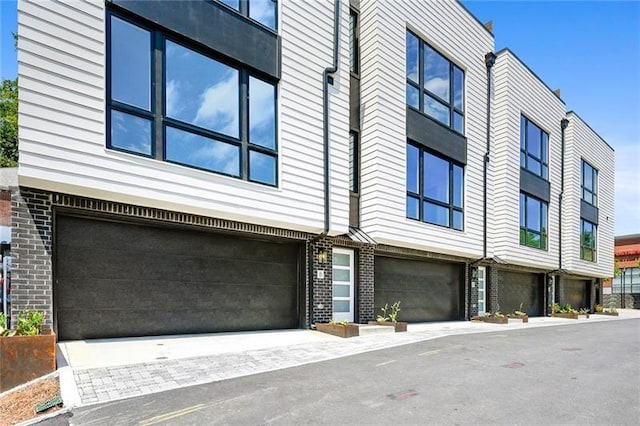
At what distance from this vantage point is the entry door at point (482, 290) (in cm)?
1650

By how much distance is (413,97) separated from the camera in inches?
514

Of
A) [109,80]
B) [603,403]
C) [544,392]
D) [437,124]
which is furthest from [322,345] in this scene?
[437,124]

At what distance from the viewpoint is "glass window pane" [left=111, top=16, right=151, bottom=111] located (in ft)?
24.2

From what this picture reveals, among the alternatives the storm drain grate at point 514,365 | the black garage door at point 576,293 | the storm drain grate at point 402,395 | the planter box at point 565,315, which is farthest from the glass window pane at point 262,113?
the black garage door at point 576,293

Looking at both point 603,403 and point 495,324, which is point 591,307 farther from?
point 603,403

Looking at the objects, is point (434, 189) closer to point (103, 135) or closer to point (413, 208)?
point (413, 208)

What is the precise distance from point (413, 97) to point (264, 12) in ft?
18.2

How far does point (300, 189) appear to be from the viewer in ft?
32.2

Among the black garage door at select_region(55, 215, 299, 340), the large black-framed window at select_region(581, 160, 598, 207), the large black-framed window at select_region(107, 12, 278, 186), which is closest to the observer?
the large black-framed window at select_region(107, 12, 278, 186)

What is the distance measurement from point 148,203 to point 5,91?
1995 centimetres

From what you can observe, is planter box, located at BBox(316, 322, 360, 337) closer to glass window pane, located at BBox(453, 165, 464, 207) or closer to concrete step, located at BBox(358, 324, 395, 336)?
concrete step, located at BBox(358, 324, 395, 336)

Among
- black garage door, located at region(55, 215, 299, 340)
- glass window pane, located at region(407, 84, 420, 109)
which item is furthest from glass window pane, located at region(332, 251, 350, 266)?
glass window pane, located at region(407, 84, 420, 109)

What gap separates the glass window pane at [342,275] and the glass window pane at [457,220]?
4588 mm

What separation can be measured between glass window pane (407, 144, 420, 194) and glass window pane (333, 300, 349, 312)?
394 centimetres
